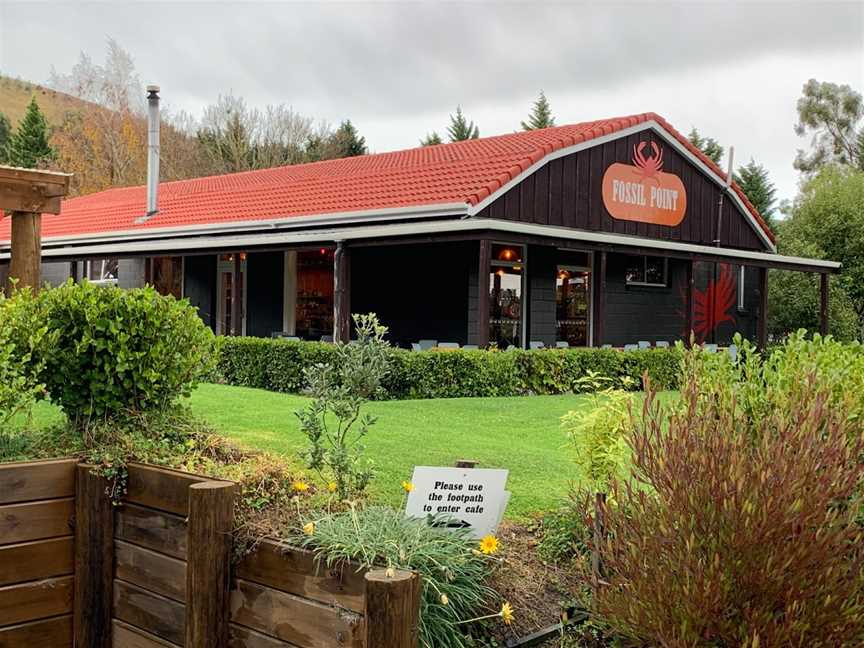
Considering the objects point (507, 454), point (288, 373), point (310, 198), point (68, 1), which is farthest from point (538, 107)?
point (507, 454)

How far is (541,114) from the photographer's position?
46062 millimetres

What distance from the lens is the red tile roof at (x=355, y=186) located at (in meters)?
16.1

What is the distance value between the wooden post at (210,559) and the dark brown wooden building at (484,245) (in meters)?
9.19

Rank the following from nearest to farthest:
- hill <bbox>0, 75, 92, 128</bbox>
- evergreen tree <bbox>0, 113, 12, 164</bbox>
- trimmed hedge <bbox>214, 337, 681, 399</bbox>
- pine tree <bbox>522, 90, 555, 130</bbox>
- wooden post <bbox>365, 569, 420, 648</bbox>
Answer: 1. wooden post <bbox>365, 569, 420, 648</bbox>
2. trimmed hedge <bbox>214, 337, 681, 399</bbox>
3. pine tree <bbox>522, 90, 555, 130</bbox>
4. evergreen tree <bbox>0, 113, 12, 164</bbox>
5. hill <bbox>0, 75, 92, 128</bbox>

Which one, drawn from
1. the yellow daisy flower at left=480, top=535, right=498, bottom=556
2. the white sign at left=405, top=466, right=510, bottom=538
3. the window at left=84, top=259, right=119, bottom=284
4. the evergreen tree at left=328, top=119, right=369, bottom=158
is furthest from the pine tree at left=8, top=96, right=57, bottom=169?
the yellow daisy flower at left=480, top=535, right=498, bottom=556

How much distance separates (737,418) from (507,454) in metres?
3.94

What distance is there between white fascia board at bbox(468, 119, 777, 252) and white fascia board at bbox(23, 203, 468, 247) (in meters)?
0.75

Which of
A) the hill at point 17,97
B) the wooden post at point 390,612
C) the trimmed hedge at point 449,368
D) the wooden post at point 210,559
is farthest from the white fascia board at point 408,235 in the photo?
the hill at point 17,97

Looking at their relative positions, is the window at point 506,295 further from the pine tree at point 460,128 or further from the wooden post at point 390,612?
the pine tree at point 460,128

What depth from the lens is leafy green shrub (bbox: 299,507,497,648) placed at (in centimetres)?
321

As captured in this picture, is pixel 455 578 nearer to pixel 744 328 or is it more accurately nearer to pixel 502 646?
pixel 502 646

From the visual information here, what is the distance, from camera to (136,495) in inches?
171

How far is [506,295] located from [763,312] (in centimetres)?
589

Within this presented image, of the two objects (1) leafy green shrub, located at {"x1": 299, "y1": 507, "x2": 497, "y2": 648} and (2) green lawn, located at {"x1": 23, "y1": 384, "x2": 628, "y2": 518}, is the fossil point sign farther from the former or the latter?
(1) leafy green shrub, located at {"x1": 299, "y1": 507, "x2": 497, "y2": 648}
